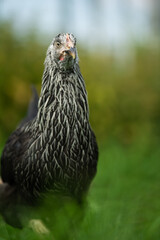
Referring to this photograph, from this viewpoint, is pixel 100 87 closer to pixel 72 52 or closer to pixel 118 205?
pixel 118 205

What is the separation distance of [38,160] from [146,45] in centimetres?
579

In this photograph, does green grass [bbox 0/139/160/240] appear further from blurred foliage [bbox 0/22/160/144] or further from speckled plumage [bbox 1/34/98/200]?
blurred foliage [bbox 0/22/160/144]

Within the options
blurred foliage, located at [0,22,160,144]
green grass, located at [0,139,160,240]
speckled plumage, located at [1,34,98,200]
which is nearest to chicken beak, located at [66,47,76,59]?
speckled plumage, located at [1,34,98,200]

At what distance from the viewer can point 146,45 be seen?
838cm

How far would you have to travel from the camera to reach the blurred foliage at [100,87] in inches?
275

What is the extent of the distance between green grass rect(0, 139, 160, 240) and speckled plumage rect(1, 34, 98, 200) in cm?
24

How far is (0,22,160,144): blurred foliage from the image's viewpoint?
6.98 metres

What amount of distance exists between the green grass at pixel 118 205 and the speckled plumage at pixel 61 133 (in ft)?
0.78

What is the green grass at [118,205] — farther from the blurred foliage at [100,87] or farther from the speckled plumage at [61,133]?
the blurred foliage at [100,87]

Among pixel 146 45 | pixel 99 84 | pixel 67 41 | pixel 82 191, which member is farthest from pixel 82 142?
pixel 146 45

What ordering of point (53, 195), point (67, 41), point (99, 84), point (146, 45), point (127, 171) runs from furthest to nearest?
point (146, 45) → point (99, 84) → point (127, 171) → point (53, 195) → point (67, 41)

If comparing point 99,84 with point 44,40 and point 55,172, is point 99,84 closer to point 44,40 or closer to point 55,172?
point 44,40

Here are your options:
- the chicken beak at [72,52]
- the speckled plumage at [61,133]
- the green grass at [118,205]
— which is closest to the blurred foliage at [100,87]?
the green grass at [118,205]

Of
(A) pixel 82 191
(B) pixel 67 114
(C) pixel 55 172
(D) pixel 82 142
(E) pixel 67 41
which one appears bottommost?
(A) pixel 82 191
